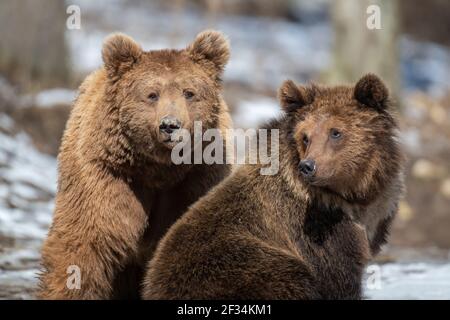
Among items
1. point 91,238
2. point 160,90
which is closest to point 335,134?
point 160,90

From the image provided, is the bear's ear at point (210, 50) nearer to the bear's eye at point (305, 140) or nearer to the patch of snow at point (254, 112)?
the bear's eye at point (305, 140)

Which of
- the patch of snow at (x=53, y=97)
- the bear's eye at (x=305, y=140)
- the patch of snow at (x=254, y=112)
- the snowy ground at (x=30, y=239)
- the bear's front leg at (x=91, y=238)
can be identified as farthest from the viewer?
the patch of snow at (x=254, y=112)

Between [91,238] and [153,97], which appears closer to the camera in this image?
[91,238]

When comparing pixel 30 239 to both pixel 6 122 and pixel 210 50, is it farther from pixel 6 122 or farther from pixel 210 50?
pixel 6 122

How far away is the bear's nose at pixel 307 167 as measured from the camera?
6430 mm

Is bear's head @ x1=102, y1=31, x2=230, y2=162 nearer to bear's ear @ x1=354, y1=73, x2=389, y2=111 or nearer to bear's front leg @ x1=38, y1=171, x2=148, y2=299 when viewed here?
bear's front leg @ x1=38, y1=171, x2=148, y2=299

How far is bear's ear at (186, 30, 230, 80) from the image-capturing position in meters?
7.62

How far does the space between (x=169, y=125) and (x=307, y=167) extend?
46.0 inches

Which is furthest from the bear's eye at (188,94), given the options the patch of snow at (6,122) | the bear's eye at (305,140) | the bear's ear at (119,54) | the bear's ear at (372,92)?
the patch of snow at (6,122)

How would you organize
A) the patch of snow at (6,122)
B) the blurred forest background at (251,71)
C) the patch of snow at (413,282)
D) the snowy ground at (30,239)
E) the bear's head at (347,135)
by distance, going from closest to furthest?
the bear's head at (347,135) → the patch of snow at (413,282) → the snowy ground at (30,239) → the blurred forest background at (251,71) → the patch of snow at (6,122)

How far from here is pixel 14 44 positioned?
14.7 metres

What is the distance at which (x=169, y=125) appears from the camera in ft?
22.4

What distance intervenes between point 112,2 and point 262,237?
18704 mm

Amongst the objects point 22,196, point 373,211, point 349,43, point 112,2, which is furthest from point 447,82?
point 373,211
